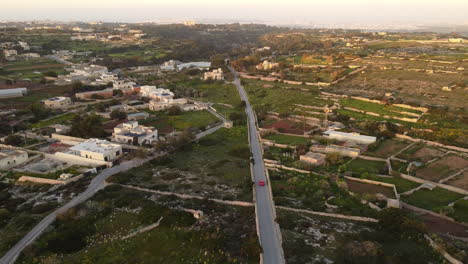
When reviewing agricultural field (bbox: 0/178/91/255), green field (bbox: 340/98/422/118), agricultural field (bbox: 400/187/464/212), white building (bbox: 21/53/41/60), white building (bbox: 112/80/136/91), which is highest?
white building (bbox: 21/53/41/60)

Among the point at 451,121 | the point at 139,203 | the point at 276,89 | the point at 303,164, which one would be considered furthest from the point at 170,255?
the point at 276,89

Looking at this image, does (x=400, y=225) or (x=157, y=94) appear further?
(x=157, y=94)

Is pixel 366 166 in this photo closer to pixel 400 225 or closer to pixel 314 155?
pixel 314 155

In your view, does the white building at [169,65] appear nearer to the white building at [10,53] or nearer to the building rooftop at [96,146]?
the white building at [10,53]

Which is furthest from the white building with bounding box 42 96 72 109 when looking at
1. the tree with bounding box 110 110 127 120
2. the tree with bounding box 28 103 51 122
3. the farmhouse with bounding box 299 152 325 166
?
the farmhouse with bounding box 299 152 325 166

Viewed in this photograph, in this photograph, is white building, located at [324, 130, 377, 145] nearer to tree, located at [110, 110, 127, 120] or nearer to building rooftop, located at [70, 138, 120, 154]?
building rooftop, located at [70, 138, 120, 154]

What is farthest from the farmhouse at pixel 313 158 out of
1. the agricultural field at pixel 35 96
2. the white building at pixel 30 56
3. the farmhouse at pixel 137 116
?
the white building at pixel 30 56

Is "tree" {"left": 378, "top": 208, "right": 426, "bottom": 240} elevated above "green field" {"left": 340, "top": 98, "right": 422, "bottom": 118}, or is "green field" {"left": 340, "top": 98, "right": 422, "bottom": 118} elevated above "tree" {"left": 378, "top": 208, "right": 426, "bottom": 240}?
"green field" {"left": 340, "top": 98, "right": 422, "bottom": 118}

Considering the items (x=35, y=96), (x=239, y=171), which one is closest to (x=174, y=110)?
(x=239, y=171)
